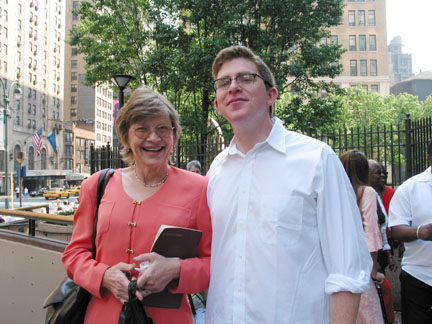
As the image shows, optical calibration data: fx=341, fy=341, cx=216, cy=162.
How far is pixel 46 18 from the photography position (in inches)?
2731

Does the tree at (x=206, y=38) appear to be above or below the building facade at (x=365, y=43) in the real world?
below

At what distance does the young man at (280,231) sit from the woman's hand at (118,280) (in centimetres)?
44

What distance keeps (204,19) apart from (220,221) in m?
13.5

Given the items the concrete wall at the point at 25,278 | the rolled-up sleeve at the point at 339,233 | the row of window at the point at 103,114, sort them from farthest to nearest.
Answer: the row of window at the point at 103,114 < the concrete wall at the point at 25,278 < the rolled-up sleeve at the point at 339,233

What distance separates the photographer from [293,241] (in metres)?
1.54

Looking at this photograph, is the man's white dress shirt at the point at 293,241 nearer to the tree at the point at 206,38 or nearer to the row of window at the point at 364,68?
the tree at the point at 206,38

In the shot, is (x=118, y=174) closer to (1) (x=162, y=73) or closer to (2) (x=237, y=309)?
(2) (x=237, y=309)

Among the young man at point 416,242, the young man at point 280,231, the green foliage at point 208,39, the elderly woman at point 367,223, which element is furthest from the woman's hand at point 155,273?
the green foliage at point 208,39

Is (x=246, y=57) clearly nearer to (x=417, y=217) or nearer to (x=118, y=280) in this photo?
(x=118, y=280)

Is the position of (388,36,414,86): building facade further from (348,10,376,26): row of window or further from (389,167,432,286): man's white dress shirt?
(389,167,432,286): man's white dress shirt

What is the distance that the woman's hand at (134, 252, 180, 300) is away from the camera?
1692mm

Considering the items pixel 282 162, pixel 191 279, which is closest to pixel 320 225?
pixel 282 162

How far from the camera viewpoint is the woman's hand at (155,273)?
1692 millimetres

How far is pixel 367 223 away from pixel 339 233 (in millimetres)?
2095
